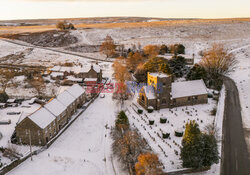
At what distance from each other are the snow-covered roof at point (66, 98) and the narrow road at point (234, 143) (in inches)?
1150

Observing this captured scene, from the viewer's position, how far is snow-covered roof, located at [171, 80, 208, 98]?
49250 mm

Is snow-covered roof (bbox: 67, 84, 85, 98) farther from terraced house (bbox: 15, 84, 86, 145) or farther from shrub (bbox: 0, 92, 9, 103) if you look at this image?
shrub (bbox: 0, 92, 9, 103)

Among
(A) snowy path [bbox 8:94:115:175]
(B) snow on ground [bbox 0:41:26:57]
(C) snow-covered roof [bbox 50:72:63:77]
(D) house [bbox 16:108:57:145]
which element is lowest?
(A) snowy path [bbox 8:94:115:175]

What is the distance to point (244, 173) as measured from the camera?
2909 centimetres

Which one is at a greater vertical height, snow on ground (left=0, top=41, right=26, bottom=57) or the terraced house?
snow on ground (left=0, top=41, right=26, bottom=57)

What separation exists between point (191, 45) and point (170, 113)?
74568 millimetres

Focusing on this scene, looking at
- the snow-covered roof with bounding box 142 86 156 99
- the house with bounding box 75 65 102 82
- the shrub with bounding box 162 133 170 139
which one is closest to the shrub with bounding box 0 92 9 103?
the house with bounding box 75 65 102 82

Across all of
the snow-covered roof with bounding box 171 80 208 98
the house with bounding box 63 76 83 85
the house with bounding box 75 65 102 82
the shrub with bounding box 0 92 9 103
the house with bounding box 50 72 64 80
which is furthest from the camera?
the house with bounding box 50 72 64 80

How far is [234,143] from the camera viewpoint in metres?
35.7

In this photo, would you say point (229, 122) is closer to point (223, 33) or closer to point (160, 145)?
point (160, 145)

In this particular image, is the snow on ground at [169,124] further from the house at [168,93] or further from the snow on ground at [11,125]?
the snow on ground at [11,125]

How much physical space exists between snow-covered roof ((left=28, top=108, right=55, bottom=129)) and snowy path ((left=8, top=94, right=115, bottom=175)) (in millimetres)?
3628

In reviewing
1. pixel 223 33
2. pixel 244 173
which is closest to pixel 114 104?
pixel 244 173

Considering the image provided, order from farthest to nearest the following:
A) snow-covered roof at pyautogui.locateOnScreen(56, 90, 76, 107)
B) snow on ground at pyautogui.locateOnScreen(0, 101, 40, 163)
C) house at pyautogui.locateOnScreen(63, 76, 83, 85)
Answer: house at pyautogui.locateOnScreen(63, 76, 83, 85) → snow-covered roof at pyautogui.locateOnScreen(56, 90, 76, 107) → snow on ground at pyautogui.locateOnScreen(0, 101, 40, 163)
